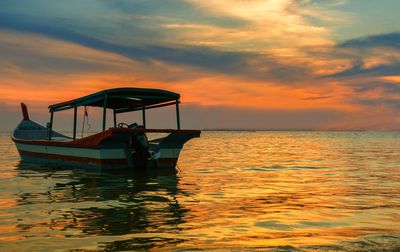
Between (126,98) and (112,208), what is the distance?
10.4 meters

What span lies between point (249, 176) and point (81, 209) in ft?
30.4

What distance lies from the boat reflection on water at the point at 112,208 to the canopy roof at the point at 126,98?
3.68 meters

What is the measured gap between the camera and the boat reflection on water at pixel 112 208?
708cm

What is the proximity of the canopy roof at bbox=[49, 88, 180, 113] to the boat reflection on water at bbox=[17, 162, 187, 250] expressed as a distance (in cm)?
368

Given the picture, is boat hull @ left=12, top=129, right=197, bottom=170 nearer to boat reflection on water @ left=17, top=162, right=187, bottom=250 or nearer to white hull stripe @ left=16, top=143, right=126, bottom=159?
white hull stripe @ left=16, top=143, right=126, bottom=159

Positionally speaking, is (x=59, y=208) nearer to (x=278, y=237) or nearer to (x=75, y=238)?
(x=75, y=238)

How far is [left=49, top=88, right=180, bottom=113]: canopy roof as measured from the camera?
18.1 metres

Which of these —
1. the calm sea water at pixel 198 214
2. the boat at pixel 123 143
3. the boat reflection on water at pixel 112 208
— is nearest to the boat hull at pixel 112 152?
the boat at pixel 123 143

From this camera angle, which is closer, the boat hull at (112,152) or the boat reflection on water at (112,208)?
the boat reflection on water at (112,208)

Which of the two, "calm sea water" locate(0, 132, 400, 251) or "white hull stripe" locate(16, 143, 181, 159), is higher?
"white hull stripe" locate(16, 143, 181, 159)

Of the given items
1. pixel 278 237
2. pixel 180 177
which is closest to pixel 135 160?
pixel 180 177

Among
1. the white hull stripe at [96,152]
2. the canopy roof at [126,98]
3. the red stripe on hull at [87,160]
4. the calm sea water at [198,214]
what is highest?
the canopy roof at [126,98]

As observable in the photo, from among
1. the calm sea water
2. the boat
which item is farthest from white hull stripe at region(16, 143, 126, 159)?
the calm sea water

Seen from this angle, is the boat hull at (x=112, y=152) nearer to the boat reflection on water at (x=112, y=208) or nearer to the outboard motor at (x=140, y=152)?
the outboard motor at (x=140, y=152)
